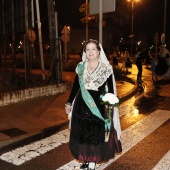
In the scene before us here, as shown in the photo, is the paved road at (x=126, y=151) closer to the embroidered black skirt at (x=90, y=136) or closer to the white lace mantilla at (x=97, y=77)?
the embroidered black skirt at (x=90, y=136)

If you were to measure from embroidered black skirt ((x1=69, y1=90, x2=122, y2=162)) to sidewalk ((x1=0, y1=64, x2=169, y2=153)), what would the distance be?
201cm

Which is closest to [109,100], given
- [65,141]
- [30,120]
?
[65,141]

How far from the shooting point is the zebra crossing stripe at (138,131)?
5.13 meters

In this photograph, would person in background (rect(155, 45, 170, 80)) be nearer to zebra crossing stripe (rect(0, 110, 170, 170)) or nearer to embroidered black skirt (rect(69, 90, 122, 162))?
zebra crossing stripe (rect(0, 110, 170, 170))

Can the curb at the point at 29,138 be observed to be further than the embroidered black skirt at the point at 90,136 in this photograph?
Yes

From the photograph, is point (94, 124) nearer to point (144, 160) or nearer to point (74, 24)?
point (144, 160)

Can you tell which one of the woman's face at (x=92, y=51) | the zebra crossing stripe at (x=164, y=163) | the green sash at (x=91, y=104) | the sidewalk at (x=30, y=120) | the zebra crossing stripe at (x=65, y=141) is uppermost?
the woman's face at (x=92, y=51)

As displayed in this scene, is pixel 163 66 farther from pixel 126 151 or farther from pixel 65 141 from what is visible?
pixel 126 151

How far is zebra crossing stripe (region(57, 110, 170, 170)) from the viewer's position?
513cm

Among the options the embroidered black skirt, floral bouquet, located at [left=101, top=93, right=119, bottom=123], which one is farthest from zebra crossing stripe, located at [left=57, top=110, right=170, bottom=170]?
floral bouquet, located at [left=101, top=93, right=119, bottom=123]

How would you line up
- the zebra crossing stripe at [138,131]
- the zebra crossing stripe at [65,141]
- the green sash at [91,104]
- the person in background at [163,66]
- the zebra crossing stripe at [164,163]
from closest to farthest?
the green sash at [91,104] → the zebra crossing stripe at [164,163] → the zebra crossing stripe at [138,131] → the zebra crossing stripe at [65,141] → the person in background at [163,66]

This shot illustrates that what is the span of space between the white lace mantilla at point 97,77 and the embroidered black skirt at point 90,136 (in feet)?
0.30

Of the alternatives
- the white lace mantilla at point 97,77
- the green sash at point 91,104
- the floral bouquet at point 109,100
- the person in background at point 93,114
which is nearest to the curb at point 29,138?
the person in background at point 93,114

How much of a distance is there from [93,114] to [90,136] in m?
0.32
